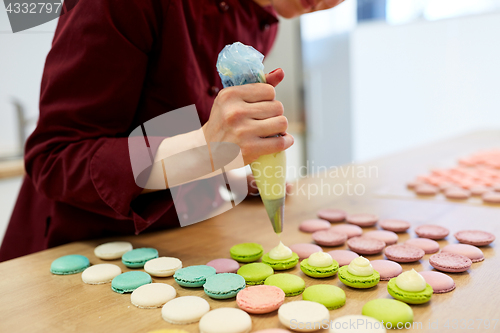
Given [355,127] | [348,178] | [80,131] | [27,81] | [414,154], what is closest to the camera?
[80,131]

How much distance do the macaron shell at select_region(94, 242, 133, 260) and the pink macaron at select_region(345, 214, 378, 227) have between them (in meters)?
0.53

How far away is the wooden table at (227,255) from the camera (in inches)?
21.4

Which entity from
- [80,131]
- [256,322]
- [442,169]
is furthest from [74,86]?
[442,169]

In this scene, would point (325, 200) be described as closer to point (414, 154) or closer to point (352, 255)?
point (352, 255)

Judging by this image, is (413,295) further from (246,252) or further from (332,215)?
(332,215)

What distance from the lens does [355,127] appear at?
427cm

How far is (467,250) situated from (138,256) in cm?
62

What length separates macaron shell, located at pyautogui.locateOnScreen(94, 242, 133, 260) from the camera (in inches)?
31.3

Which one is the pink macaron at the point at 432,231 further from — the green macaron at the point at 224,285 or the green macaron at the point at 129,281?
the green macaron at the point at 129,281

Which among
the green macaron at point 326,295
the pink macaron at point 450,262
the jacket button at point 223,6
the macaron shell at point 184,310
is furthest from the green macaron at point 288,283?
the jacket button at point 223,6

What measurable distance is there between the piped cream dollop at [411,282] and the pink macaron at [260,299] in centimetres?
18

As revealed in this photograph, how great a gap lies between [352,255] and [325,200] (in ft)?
1.54

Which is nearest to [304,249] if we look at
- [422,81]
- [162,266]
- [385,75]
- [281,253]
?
[281,253]

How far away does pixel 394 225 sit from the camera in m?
0.90
